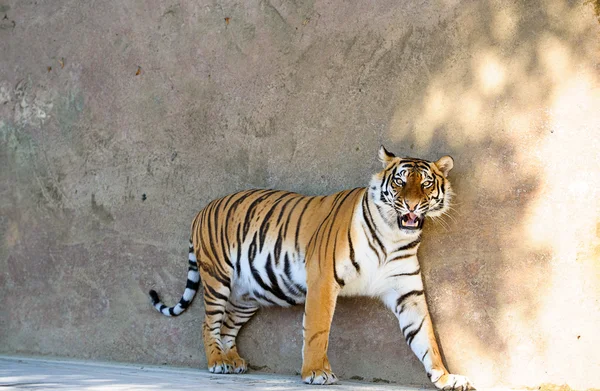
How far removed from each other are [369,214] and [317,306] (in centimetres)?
52

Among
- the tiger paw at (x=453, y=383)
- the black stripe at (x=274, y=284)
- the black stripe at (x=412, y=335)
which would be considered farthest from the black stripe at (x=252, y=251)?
the tiger paw at (x=453, y=383)

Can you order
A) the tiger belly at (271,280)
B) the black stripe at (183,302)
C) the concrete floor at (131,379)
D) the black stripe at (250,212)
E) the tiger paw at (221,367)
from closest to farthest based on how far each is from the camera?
1. the concrete floor at (131,379)
2. the tiger belly at (271,280)
3. the tiger paw at (221,367)
4. the black stripe at (250,212)
5. the black stripe at (183,302)

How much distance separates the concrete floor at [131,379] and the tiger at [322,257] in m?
0.20

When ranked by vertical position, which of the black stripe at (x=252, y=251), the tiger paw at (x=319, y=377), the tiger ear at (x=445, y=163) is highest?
the tiger ear at (x=445, y=163)

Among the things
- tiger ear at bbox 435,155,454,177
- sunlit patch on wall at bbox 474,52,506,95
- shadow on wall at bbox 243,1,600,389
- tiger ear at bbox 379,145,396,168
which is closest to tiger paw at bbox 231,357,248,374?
shadow on wall at bbox 243,1,600,389

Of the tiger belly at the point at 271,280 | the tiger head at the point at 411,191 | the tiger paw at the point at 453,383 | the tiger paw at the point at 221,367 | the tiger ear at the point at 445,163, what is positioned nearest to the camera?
the tiger paw at the point at 453,383

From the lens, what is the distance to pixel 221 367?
4742 mm

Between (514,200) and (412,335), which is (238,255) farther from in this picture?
(514,200)

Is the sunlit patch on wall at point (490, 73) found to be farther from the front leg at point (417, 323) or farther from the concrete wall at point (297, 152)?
the front leg at point (417, 323)

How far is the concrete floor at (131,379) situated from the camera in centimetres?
353

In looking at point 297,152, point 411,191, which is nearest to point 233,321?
point 297,152

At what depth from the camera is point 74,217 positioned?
575 cm

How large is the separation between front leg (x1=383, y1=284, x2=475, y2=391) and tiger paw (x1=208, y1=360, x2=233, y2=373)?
0.99 metres

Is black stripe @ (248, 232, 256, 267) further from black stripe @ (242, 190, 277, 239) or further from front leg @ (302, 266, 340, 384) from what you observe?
front leg @ (302, 266, 340, 384)
